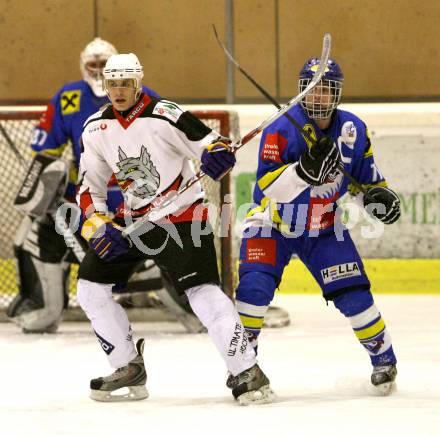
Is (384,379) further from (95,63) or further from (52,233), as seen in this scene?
(95,63)

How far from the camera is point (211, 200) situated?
6551 mm

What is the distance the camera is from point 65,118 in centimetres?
608

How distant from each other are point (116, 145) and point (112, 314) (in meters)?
0.53

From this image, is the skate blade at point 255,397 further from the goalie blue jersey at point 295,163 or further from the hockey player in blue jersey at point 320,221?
the goalie blue jersey at point 295,163

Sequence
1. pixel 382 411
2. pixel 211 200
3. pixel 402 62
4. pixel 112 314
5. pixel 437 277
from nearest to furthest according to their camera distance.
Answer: pixel 382 411
pixel 112 314
pixel 211 200
pixel 437 277
pixel 402 62

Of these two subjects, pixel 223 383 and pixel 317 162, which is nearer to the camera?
pixel 317 162

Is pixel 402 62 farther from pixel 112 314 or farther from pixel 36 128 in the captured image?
pixel 112 314

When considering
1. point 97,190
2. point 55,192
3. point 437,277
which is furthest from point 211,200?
point 97,190

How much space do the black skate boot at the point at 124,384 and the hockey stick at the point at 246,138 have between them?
444 millimetres

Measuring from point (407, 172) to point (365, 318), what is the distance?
260 centimetres

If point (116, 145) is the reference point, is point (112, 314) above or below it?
below

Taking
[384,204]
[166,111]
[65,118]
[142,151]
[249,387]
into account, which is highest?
[166,111]

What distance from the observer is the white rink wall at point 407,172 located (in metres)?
6.94

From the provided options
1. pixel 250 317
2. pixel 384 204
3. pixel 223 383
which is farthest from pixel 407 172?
pixel 250 317
